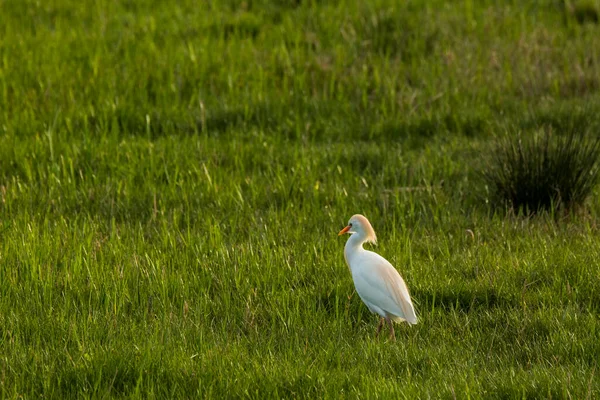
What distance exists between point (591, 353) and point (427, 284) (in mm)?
1133

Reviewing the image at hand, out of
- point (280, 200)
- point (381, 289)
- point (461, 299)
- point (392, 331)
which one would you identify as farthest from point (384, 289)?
point (280, 200)

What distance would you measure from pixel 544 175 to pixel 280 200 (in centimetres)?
187

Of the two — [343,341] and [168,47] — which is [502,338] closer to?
[343,341]

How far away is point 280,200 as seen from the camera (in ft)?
23.7

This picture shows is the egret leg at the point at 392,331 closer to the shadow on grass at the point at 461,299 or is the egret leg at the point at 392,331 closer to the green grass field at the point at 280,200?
the green grass field at the point at 280,200

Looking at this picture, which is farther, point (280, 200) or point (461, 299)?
point (280, 200)

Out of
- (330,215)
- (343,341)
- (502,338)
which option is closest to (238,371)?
(343,341)

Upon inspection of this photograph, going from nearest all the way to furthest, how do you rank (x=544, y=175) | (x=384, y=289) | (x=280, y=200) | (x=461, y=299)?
(x=384, y=289)
(x=461, y=299)
(x=544, y=175)
(x=280, y=200)

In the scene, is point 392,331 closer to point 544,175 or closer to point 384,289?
point 384,289

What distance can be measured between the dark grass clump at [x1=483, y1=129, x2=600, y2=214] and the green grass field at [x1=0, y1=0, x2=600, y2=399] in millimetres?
A: 165

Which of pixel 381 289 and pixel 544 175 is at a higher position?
pixel 381 289

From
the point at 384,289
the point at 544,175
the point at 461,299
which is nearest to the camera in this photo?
the point at 384,289

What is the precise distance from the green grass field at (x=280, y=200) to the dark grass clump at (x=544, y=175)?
0.54ft

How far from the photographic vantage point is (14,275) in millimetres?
5551
